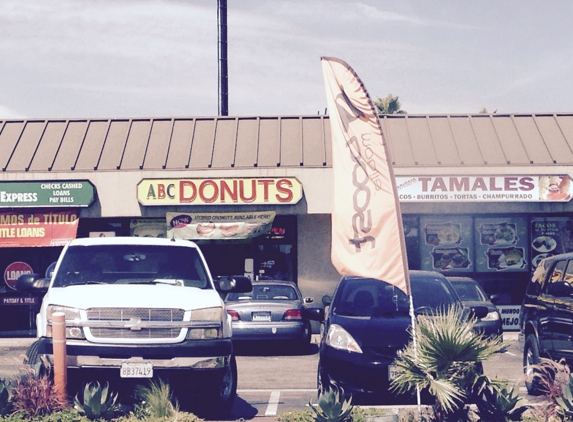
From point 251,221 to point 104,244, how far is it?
32.6ft

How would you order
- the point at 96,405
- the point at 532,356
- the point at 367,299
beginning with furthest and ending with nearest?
the point at 532,356 < the point at 367,299 < the point at 96,405

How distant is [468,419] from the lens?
23.7 ft

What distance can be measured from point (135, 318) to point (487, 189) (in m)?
12.7

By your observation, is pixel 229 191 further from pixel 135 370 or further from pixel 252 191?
pixel 135 370

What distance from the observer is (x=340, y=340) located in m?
9.25

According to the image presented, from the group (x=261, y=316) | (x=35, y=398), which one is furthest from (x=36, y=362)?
(x=261, y=316)

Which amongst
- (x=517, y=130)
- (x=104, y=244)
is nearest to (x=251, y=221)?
(x=517, y=130)

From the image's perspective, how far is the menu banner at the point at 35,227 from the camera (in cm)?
1986

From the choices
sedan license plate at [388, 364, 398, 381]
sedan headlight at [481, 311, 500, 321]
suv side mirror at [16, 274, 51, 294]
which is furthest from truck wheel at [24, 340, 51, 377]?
sedan headlight at [481, 311, 500, 321]

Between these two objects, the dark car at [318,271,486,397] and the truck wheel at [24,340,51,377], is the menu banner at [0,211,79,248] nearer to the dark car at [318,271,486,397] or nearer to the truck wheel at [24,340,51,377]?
the dark car at [318,271,486,397]

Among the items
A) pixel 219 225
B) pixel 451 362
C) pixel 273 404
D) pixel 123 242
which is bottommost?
pixel 273 404

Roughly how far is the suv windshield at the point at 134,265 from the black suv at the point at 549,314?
13.3 feet

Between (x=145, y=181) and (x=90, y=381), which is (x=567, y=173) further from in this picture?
(x=90, y=381)

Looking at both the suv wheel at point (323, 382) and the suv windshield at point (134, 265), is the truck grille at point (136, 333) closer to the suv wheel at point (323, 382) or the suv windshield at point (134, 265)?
the suv windshield at point (134, 265)
